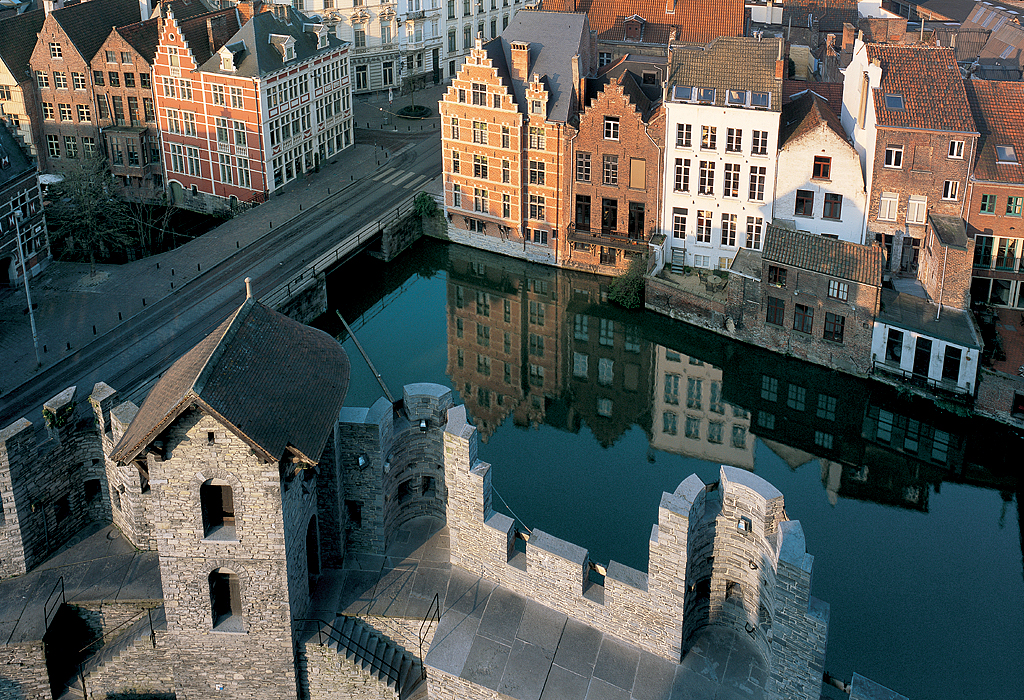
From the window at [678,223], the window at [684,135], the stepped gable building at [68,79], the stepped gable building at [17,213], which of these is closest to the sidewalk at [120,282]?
the stepped gable building at [17,213]

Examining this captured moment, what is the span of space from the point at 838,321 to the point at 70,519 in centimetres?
4348

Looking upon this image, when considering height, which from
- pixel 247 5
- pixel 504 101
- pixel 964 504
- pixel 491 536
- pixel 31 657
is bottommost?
pixel 964 504

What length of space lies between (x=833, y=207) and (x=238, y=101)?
43.5 metres

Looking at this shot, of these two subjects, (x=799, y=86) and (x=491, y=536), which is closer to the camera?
(x=491, y=536)

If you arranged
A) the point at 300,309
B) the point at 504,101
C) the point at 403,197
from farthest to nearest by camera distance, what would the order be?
the point at 403,197 → the point at 504,101 → the point at 300,309

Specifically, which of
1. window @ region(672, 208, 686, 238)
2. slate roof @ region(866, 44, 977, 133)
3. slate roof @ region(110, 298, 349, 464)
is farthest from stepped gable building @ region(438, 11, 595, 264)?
slate roof @ region(110, 298, 349, 464)

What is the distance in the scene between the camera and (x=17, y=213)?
7050cm

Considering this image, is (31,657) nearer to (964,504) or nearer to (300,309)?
(300,309)

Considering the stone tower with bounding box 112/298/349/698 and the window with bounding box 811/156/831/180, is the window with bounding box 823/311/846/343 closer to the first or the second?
the window with bounding box 811/156/831/180

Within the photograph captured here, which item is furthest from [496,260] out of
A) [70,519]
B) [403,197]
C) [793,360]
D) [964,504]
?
[70,519]

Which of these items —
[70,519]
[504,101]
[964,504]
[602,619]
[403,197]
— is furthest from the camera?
[403,197]

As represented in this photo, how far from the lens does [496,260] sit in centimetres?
8162

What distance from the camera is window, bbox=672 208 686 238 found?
74875 mm

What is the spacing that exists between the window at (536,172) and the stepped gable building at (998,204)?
2809 cm
